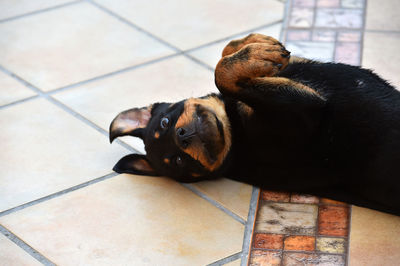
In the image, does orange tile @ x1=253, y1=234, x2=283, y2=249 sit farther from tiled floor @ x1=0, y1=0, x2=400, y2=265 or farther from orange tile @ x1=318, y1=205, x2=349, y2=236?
orange tile @ x1=318, y1=205, x2=349, y2=236

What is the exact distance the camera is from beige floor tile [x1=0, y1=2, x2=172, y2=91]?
411cm

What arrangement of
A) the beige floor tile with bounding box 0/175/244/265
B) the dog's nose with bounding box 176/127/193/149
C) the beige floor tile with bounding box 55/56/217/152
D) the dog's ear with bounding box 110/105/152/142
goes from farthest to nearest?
1. the beige floor tile with bounding box 55/56/217/152
2. the dog's ear with bounding box 110/105/152/142
3. the dog's nose with bounding box 176/127/193/149
4. the beige floor tile with bounding box 0/175/244/265

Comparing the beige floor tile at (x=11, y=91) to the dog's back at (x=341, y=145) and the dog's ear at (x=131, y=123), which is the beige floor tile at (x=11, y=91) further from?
the dog's back at (x=341, y=145)

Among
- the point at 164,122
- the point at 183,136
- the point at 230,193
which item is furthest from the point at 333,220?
the point at 164,122

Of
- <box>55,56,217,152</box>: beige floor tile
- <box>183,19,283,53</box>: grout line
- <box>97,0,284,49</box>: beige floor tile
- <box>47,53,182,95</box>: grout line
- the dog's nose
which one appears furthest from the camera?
<box>97,0,284,49</box>: beige floor tile

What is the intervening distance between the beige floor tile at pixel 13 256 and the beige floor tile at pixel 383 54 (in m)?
2.20

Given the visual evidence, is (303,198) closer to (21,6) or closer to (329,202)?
(329,202)

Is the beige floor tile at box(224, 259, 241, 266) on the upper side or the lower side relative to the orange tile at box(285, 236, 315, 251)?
lower

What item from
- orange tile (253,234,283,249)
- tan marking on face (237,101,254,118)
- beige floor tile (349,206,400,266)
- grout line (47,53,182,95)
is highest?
tan marking on face (237,101,254,118)

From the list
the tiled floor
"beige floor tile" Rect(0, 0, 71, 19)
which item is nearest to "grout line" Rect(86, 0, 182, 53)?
the tiled floor

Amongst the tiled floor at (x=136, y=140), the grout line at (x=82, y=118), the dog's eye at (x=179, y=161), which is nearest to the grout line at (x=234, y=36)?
the tiled floor at (x=136, y=140)

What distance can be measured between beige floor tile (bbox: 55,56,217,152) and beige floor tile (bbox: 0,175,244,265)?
0.60 meters

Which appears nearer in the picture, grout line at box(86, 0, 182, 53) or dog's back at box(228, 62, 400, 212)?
dog's back at box(228, 62, 400, 212)

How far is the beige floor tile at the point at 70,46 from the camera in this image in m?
4.11
